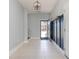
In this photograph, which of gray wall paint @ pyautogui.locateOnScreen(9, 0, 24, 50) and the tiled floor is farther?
gray wall paint @ pyautogui.locateOnScreen(9, 0, 24, 50)

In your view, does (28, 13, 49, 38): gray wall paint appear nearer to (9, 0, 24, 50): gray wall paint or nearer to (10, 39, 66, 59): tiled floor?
(9, 0, 24, 50): gray wall paint

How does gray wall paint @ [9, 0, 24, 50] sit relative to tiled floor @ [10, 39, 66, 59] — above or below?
above

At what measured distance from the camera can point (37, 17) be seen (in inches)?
601

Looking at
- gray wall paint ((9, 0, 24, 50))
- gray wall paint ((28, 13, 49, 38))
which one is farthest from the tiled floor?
gray wall paint ((28, 13, 49, 38))

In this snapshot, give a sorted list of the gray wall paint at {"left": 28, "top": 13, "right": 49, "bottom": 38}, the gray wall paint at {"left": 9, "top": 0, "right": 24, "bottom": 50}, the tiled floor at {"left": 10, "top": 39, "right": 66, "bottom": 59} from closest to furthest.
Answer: the tiled floor at {"left": 10, "top": 39, "right": 66, "bottom": 59}
the gray wall paint at {"left": 9, "top": 0, "right": 24, "bottom": 50}
the gray wall paint at {"left": 28, "top": 13, "right": 49, "bottom": 38}

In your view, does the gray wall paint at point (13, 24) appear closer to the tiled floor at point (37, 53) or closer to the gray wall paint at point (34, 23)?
the tiled floor at point (37, 53)

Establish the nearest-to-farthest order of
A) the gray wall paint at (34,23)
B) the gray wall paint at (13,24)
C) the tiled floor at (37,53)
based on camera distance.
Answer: the tiled floor at (37,53), the gray wall paint at (13,24), the gray wall paint at (34,23)

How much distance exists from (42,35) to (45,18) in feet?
7.39

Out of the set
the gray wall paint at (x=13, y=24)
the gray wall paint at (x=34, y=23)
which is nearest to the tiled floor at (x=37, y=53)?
the gray wall paint at (x=13, y=24)

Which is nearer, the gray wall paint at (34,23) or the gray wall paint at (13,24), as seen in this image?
the gray wall paint at (13,24)

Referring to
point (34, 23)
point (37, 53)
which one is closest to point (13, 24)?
point (37, 53)
